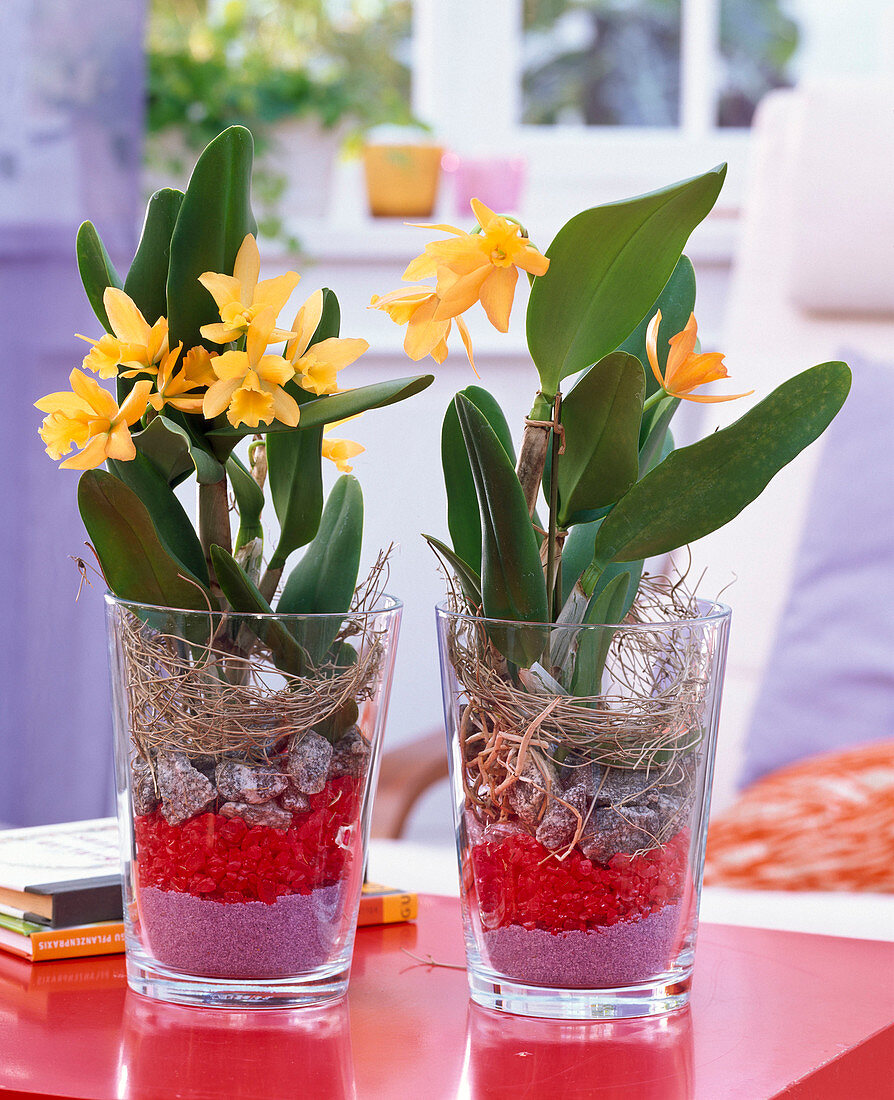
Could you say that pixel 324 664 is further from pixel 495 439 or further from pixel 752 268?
pixel 752 268

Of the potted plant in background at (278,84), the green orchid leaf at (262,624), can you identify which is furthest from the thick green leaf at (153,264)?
the potted plant in background at (278,84)

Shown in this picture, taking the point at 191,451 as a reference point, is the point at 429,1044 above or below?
below

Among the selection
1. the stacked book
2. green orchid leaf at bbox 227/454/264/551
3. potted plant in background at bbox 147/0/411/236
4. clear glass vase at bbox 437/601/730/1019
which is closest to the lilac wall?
potted plant in background at bbox 147/0/411/236

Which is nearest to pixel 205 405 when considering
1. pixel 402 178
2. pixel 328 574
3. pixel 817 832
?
pixel 328 574

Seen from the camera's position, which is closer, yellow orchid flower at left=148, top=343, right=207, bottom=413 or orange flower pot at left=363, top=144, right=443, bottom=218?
yellow orchid flower at left=148, top=343, right=207, bottom=413

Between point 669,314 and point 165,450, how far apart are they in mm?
219

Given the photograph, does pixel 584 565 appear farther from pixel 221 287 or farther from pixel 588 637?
pixel 221 287

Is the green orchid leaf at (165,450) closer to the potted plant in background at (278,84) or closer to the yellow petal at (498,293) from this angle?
the yellow petal at (498,293)

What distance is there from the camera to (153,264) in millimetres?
558

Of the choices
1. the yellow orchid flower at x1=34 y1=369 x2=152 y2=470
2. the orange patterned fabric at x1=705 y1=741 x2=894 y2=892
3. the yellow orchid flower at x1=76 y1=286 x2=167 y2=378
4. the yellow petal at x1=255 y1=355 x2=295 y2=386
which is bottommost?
the orange patterned fabric at x1=705 y1=741 x2=894 y2=892

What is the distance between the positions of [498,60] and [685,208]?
1.99 metres

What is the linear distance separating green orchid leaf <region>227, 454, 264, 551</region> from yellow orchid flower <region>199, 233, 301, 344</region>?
6 cm

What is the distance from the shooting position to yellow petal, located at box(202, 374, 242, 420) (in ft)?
1.68

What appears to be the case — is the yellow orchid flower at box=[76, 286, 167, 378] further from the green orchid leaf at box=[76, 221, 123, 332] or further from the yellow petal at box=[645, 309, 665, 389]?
A: the yellow petal at box=[645, 309, 665, 389]
